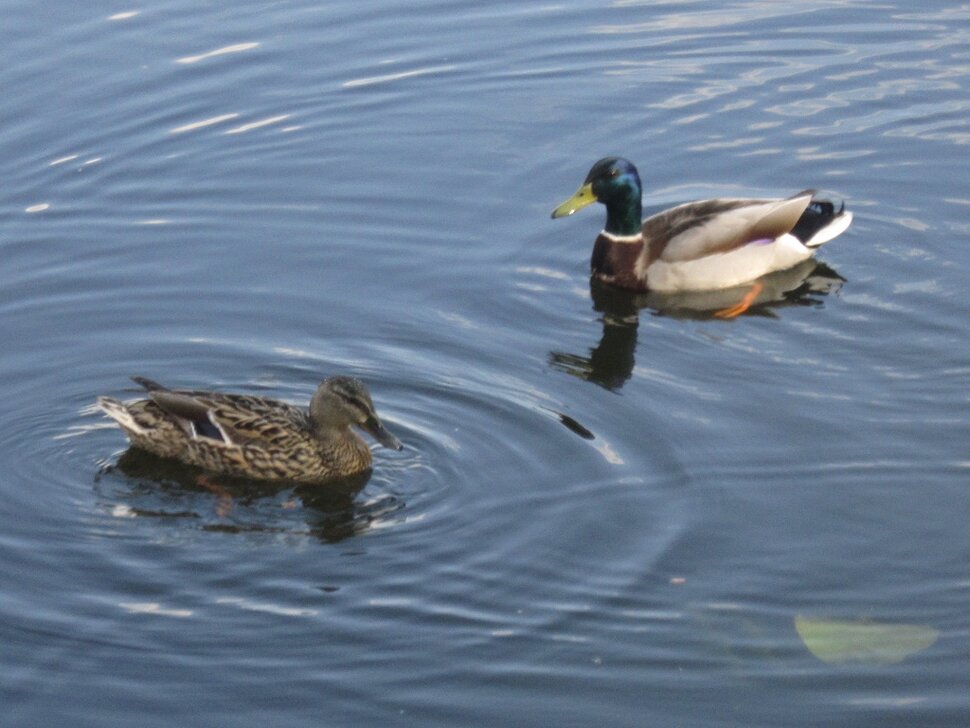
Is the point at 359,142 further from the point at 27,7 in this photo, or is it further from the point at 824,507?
the point at 824,507

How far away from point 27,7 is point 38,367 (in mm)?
7704

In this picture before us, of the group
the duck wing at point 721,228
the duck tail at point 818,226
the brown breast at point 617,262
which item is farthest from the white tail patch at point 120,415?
the duck tail at point 818,226

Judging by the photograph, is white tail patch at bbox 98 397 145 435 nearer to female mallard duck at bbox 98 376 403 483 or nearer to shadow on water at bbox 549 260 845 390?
female mallard duck at bbox 98 376 403 483

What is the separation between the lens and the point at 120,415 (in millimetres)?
9891

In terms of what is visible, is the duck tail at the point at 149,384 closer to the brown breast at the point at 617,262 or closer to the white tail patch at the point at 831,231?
the brown breast at the point at 617,262

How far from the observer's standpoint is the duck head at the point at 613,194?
43.7 ft

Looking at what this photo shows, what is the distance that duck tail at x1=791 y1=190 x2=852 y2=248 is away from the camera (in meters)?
13.0

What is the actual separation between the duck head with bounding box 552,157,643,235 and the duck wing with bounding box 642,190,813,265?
9.7 inches

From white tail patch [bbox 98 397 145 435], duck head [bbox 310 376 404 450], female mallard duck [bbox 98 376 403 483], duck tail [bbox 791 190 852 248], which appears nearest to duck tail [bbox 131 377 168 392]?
female mallard duck [bbox 98 376 403 483]

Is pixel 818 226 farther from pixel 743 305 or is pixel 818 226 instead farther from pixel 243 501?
pixel 243 501

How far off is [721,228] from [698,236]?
0.62 ft

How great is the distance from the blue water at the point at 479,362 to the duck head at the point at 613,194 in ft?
1.31

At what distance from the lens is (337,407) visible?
984 cm

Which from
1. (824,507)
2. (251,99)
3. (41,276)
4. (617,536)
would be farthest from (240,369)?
(251,99)
